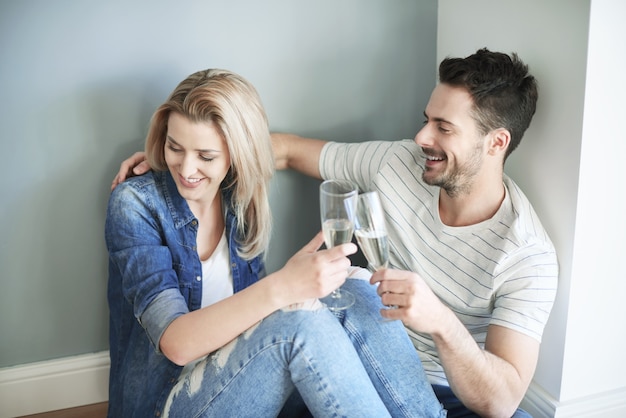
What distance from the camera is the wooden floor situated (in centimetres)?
196

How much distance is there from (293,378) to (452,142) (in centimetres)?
74

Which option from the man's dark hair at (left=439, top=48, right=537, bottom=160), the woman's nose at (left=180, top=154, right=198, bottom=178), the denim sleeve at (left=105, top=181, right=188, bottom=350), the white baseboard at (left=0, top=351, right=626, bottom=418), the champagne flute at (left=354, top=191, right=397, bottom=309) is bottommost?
the white baseboard at (left=0, top=351, right=626, bottom=418)

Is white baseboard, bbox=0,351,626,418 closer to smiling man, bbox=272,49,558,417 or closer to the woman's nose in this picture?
smiling man, bbox=272,49,558,417

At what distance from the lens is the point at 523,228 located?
60.7 inches

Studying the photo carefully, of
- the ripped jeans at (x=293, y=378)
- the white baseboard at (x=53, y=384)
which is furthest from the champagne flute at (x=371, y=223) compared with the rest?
the white baseboard at (x=53, y=384)

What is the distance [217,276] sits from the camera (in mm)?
1706

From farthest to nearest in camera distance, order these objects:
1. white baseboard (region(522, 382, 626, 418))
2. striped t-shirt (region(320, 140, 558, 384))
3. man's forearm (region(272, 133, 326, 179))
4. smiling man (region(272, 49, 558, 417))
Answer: man's forearm (region(272, 133, 326, 179)) < white baseboard (region(522, 382, 626, 418)) < striped t-shirt (region(320, 140, 558, 384)) < smiling man (region(272, 49, 558, 417))

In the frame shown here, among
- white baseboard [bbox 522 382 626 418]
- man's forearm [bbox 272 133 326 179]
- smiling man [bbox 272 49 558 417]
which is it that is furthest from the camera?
man's forearm [bbox 272 133 326 179]

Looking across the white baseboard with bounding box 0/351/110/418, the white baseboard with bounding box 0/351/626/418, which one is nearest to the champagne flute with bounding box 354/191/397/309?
the white baseboard with bounding box 0/351/626/418

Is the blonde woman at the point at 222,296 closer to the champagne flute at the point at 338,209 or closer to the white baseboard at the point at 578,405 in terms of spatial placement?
the champagne flute at the point at 338,209

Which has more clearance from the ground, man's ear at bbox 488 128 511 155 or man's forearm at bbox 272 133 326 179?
man's ear at bbox 488 128 511 155

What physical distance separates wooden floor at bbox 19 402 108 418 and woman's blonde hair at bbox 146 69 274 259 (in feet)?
2.61

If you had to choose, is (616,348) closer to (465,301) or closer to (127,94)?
(465,301)

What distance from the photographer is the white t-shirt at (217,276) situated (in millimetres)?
1687
